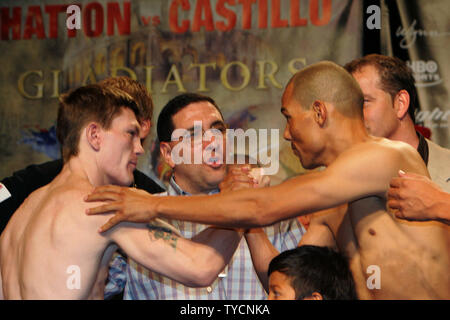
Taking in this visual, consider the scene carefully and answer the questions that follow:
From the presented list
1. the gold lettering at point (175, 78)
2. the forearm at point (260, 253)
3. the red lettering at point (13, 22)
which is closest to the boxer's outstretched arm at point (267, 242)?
the forearm at point (260, 253)

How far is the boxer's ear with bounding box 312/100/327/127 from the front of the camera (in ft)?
7.76

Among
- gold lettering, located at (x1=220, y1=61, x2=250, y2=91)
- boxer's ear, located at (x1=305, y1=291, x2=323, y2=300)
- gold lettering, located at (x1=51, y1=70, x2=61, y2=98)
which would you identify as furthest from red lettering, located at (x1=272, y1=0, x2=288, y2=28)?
boxer's ear, located at (x1=305, y1=291, x2=323, y2=300)

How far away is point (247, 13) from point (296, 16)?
0.39 meters

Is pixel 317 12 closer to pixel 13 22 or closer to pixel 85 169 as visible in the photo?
pixel 13 22

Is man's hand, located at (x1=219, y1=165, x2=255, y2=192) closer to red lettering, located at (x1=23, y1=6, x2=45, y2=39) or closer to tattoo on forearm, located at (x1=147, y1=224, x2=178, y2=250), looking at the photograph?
tattoo on forearm, located at (x1=147, y1=224, x2=178, y2=250)

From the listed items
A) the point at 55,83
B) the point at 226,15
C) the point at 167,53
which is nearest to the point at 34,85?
the point at 55,83

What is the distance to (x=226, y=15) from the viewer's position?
184 inches

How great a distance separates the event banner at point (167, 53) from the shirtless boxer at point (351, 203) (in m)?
2.12

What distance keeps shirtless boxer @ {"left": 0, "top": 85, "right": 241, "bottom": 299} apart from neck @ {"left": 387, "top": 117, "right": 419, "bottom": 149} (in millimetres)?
1305

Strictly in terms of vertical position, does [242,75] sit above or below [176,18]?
below

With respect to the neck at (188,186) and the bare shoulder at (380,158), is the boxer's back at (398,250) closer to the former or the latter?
the bare shoulder at (380,158)
